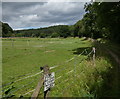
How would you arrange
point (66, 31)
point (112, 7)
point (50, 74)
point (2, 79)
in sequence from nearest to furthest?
1. point (50, 74)
2. point (2, 79)
3. point (112, 7)
4. point (66, 31)

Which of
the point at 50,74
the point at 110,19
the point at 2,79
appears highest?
the point at 110,19

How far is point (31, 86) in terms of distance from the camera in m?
7.88

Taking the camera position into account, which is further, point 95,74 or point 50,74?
point 95,74

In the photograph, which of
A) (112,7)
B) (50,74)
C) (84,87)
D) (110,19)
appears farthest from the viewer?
(110,19)

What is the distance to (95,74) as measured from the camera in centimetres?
815

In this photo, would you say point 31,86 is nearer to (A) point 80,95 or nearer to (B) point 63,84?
(B) point 63,84

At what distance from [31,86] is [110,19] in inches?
610

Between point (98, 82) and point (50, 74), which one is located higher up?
point (50, 74)

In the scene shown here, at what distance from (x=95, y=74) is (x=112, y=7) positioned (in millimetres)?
12272

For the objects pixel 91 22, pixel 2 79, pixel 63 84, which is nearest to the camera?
pixel 63 84

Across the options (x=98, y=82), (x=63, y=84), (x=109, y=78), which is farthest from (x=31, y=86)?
A: (x=109, y=78)

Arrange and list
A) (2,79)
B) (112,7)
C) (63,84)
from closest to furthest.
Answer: (63,84) < (2,79) < (112,7)

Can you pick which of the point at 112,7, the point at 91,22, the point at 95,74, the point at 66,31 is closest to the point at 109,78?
the point at 95,74

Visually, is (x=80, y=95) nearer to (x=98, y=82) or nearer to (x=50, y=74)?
(x=98, y=82)
